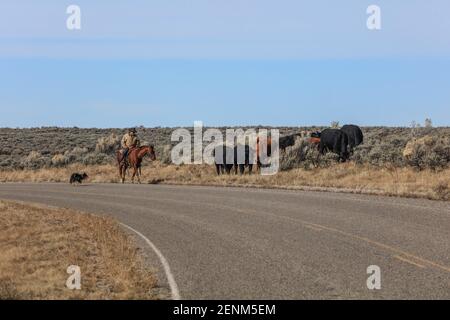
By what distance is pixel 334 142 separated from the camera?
3688 centimetres

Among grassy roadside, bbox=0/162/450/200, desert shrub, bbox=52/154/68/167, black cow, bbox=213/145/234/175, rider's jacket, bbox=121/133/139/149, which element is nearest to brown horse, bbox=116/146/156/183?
rider's jacket, bbox=121/133/139/149

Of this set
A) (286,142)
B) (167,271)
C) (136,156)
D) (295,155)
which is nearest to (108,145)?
(286,142)

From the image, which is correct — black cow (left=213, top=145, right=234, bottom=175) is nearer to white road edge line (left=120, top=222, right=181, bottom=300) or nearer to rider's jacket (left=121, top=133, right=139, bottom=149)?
rider's jacket (left=121, top=133, right=139, bottom=149)

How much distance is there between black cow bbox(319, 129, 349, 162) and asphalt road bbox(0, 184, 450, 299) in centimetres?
1323

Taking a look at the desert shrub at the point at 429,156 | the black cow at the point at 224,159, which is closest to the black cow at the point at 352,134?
the black cow at the point at 224,159

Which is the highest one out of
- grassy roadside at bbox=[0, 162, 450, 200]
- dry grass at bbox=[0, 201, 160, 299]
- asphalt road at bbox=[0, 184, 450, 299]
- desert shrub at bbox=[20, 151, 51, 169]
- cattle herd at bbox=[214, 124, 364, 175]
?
cattle herd at bbox=[214, 124, 364, 175]

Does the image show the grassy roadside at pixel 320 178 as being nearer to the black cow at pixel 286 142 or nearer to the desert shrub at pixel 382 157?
the desert shrub at pixel 382 157

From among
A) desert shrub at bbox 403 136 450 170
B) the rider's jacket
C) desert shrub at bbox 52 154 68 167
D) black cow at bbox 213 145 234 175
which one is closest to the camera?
desert shrub at bbox 403 136 450 170

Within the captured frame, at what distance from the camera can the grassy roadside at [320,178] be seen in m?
22.8

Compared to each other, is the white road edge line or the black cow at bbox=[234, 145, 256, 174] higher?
the black cow at bbox=[234, 145, 256, 174]

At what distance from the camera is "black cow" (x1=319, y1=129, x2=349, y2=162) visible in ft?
120

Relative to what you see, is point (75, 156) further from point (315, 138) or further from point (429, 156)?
point (429, 156)

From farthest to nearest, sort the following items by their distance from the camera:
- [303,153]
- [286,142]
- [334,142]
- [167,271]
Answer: [286,142] → [334,142] → [303,153] → [167,271]

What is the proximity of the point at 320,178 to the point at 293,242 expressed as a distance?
15.2 meters
